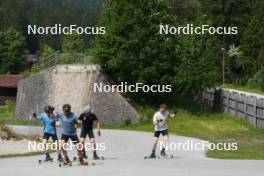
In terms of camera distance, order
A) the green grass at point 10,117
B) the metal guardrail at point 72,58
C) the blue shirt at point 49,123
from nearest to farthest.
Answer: the blue shirt at point 49,123 → the green grass at point 10,117 → the metal guardrail at point 72,58

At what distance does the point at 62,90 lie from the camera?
46.5 metres

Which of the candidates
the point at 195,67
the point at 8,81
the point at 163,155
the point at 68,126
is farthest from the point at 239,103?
the point at 8,81

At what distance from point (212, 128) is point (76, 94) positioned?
1133 cm

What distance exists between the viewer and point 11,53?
107m

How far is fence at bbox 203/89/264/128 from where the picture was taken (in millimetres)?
35819

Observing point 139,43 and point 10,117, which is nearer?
point 139,43

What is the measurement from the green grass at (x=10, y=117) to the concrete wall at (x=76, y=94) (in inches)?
45.5

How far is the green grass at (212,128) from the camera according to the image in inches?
1116

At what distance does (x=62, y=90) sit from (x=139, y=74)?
6.69 metres

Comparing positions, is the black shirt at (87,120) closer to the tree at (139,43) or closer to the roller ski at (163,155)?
the roller ski at (163,155)

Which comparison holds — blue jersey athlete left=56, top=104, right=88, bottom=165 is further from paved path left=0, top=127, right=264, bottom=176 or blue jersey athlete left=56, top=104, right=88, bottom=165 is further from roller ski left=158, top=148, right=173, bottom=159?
roller ski left=158, top=148, right=173, bottom=159

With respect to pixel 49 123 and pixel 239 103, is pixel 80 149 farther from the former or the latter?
pixel 239 103

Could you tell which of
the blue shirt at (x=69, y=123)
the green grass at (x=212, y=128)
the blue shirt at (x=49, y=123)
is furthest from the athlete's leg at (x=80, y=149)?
the green grass at (x=212, y=128)

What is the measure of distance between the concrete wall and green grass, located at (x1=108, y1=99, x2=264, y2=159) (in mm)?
1391
